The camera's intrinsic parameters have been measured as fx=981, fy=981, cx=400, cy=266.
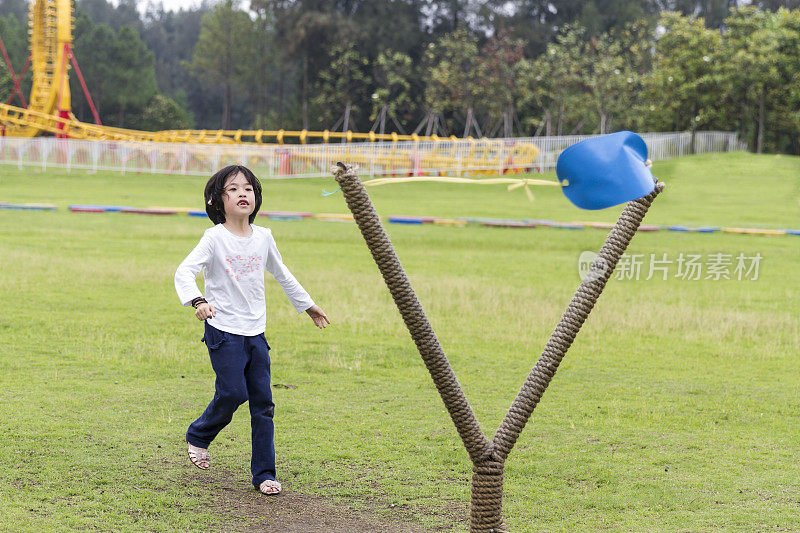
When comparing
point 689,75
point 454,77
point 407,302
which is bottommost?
point 407,302

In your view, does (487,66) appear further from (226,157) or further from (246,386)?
(246,386)

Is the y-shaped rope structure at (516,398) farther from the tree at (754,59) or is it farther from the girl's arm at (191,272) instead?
the tree at (754,59)

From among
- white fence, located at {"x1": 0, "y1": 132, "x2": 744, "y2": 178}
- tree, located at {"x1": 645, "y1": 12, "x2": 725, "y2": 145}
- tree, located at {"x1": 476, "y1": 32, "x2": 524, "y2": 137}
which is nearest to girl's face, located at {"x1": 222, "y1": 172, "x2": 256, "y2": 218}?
white fence, located at {"x1": 0, "y1": 132, "x2": 744, "y2": 178}

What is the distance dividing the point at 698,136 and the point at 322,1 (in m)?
19.5

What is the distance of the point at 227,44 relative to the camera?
61.0 m

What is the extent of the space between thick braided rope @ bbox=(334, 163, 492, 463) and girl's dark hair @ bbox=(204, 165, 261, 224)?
49.6 inches

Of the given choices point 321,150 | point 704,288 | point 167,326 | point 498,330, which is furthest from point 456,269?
point 321,150

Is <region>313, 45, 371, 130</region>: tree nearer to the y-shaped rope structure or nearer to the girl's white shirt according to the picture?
the girl's white shirt

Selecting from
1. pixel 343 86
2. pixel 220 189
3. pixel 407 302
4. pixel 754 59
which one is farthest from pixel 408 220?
pixel 343 86

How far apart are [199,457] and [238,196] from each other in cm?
121

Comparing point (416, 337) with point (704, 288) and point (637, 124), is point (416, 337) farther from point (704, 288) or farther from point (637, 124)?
point (637, 124)

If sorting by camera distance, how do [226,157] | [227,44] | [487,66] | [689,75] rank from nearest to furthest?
[226,157], [689,75], [487,66], [227,44]

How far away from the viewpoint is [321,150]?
29.8 metres

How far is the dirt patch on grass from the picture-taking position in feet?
12.6
